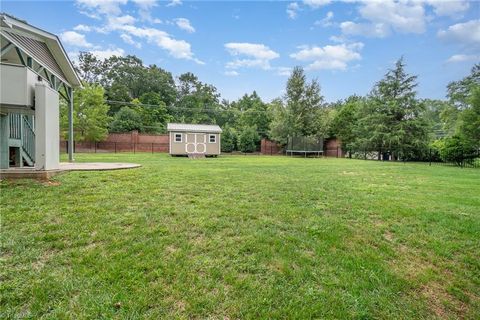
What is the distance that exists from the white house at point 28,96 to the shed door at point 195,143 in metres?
12.5

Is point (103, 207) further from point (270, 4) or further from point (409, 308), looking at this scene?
point (270, 4)

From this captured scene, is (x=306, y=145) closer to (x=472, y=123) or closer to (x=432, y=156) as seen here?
(x=432, y=156)

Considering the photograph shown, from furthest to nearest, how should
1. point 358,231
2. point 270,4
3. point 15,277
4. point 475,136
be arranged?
1. point 475,136
2. point 270,4
3. point 358,231
4. point 15,277

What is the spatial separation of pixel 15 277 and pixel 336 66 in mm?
21879

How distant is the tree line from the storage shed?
5.83 metres

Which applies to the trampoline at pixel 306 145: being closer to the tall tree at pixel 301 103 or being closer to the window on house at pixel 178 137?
the tall tree at pixel 301 103

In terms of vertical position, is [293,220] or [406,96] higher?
[406,96]

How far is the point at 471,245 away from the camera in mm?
3205

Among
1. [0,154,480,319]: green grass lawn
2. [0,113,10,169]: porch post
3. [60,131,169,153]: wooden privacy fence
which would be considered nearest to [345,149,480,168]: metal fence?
[0,154,480,319]: green grass lawn

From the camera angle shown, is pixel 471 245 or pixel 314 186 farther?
pixel 314 186

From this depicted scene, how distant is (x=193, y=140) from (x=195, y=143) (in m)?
0.28

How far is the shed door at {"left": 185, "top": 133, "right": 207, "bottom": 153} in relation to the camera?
67.8 feet

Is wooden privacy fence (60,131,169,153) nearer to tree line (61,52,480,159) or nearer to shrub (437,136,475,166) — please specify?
tree line (61,52,480,159)

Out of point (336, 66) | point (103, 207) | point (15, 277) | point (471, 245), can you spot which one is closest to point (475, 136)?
point (336, 66)
